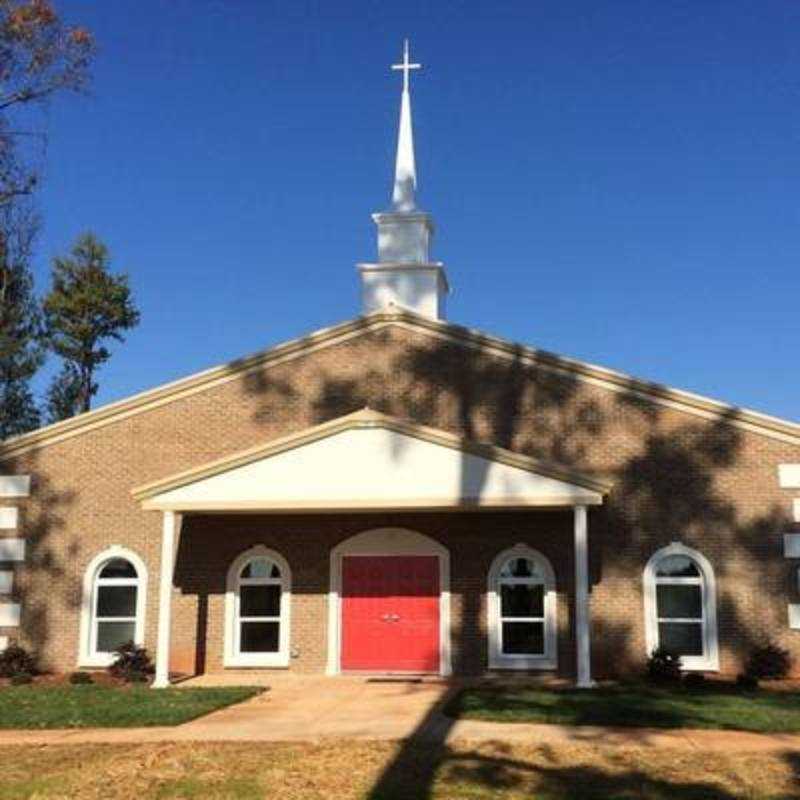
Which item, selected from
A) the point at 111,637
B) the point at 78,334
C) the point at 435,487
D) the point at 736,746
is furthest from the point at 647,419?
the point at 78,334

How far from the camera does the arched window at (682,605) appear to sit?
749 inches

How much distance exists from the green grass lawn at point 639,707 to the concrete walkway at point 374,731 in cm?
40

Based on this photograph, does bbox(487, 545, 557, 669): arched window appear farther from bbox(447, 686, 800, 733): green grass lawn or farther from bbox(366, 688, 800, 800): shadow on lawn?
bbox(366, 688, 800, 800): shadow on lawn

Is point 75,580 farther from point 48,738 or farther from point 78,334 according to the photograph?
point 78,334

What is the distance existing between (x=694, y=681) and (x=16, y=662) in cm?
1229

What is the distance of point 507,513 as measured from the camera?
1961 cm

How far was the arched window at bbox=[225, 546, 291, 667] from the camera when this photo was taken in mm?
19906

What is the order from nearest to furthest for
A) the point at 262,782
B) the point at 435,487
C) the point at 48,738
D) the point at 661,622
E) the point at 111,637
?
the point at 262,782 < the point at 48,738 < the point at 435,487 < the point at 661,622 < the point at 111,637

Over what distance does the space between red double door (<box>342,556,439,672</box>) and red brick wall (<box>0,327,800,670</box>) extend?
538mm

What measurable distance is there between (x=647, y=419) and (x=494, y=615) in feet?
15.1

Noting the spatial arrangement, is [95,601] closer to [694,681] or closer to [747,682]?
[694,681]

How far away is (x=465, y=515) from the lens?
1975 cm

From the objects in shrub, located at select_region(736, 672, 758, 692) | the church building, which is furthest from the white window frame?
shrub, located at select_region(736, 672, 758, 692)

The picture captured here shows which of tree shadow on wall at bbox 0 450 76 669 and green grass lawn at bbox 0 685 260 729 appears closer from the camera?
green grass lawn at bbox 0 685 260 729
